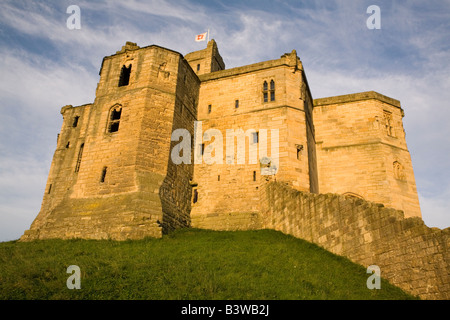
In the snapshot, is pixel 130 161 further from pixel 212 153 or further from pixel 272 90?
pixel 272 90

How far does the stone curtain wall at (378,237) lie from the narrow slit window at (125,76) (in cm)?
1194

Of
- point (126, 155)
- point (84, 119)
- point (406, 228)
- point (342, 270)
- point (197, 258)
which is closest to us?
point (406, 228)

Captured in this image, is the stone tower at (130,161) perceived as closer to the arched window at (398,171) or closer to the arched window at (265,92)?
the arched window at (265,92)

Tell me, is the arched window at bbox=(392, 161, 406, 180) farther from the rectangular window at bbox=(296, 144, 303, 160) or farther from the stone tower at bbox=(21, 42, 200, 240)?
the stone tower at bbox=(21, 42, 200, 240)

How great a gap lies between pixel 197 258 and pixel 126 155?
26.3ft

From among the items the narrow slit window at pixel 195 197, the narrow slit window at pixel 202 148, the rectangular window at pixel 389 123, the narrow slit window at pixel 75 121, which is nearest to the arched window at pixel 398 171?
the rectangular window at pixel 389 123

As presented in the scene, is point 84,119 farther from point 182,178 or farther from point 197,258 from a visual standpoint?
point 197,258

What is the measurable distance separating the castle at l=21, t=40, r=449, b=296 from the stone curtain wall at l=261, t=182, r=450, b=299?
195 millimetres

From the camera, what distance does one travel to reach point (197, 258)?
40.9 ft

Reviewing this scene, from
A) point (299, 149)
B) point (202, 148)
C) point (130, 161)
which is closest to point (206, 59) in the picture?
point (202, 148)

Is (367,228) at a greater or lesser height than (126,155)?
lesser

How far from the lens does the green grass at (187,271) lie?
9516 millimetres

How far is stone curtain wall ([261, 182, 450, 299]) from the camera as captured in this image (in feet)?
30.7
